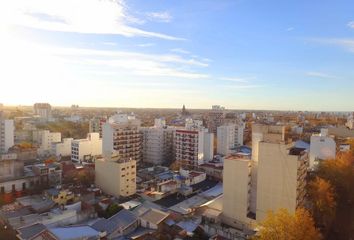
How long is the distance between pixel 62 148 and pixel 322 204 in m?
21.0

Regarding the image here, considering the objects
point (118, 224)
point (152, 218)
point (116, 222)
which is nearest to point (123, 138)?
point (152, 218)

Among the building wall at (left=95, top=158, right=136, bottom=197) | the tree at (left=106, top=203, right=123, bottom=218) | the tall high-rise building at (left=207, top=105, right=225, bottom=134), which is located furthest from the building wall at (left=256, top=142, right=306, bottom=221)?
the tall high-rise building at (left=207, top=105, right=225, bottom=134)

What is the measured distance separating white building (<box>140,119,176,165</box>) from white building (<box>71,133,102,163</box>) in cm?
403

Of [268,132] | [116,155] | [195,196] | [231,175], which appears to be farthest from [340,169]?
[116,155]

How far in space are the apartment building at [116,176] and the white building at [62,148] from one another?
10.6 metres

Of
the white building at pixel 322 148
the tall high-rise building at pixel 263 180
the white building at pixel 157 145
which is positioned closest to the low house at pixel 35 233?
the tall high-rise building at pixel 263 180

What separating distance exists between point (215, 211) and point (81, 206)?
5.98 metres

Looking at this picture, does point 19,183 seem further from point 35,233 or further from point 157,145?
point 157,145

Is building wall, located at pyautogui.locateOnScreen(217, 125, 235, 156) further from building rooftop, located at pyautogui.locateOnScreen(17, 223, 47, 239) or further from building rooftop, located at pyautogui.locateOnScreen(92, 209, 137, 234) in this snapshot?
building rooftop, located at pyautogui.locateOnScreen(17, 223, 47, 239)

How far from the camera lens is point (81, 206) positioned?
13.1m

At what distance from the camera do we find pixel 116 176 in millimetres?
15742

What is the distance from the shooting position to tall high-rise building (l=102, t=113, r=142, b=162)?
845 inches

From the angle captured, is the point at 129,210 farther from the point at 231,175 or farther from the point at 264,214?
the point at 264,214

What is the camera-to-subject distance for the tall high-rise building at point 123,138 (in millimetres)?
21469
